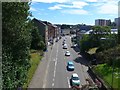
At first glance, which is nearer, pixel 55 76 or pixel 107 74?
pixel 107 74

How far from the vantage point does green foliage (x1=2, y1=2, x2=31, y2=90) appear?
46.0 ft

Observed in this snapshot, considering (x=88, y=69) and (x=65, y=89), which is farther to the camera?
(x=88, y=69)

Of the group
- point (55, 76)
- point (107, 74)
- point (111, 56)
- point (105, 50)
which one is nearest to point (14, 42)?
point (107, 74)

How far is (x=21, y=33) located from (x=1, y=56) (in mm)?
2804

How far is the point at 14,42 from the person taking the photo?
1608 cm

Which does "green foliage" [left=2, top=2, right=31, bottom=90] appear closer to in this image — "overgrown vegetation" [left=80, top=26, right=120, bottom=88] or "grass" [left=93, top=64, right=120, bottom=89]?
"grass" [left=93, top=64, right=120, bottom=89]

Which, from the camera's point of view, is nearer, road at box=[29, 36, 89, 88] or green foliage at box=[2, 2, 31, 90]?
green foliage at box=[2, 2, 31, 90]

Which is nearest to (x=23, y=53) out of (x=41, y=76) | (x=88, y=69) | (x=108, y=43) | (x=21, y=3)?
(x=21, y=3)

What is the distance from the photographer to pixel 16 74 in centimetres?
1540

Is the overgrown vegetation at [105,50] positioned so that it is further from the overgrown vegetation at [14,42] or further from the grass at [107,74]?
the overgrown vegetation at [14,42]

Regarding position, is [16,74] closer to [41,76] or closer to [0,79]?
[0,79]

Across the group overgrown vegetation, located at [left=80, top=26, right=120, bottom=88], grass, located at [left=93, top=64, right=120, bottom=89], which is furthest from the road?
overgrown vegetation, located at [left=80, top=26, right=120, bottom=88]

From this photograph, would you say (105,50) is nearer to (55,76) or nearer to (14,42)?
(55,76)

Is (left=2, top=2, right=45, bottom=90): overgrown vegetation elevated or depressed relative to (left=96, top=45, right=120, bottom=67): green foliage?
elevated
